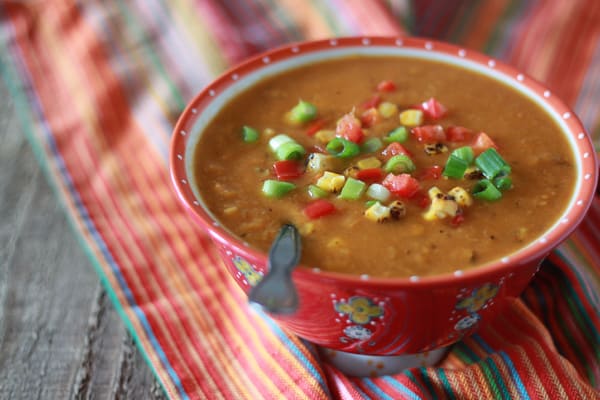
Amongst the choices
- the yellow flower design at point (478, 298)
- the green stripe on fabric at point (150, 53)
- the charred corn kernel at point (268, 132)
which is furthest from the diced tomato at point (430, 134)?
the green stripe on fabric at point (150, 53)

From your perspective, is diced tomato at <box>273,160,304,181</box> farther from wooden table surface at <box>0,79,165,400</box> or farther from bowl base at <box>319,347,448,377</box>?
wooden table surface at <box>0,79,165,400</box>

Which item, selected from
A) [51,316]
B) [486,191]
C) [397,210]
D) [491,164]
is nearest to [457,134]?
[491,164]

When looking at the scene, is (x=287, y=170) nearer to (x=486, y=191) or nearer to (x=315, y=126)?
(x=315, y=126)

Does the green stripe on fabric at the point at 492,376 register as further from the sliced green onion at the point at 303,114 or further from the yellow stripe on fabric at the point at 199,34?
the yellow stripe on fabric at the point at 199,34

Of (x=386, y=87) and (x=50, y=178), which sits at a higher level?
(x=386, y=87)

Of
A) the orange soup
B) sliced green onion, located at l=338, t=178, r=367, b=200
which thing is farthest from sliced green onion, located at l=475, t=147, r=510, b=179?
sliced green onion, located at l=338, t=178, r=367, b=200

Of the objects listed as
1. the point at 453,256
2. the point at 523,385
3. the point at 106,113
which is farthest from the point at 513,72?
the point at 106,113
